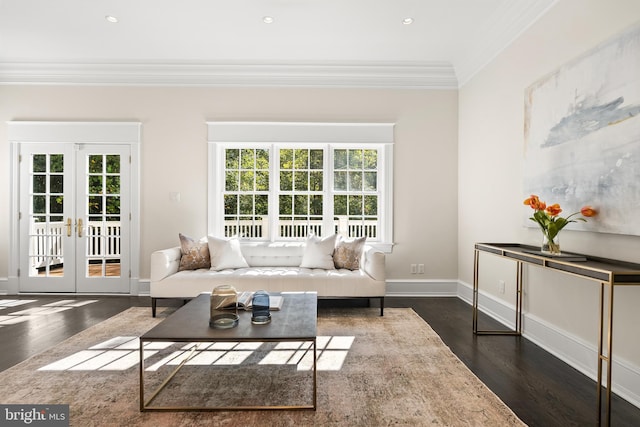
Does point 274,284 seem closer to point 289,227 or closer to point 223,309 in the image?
point 289,227

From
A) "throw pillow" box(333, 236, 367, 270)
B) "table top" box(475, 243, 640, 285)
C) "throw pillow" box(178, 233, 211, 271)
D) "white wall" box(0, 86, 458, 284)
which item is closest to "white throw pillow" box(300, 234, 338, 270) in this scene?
"throw pillow" box(333, 236, 367, 270)

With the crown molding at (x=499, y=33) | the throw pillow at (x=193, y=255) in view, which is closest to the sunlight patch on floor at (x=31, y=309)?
the throw pillow at (x=193, y=255)

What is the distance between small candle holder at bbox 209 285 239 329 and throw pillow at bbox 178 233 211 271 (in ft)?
6.34

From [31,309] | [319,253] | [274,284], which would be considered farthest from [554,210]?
[31,309]

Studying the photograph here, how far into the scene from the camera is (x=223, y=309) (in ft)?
8.83

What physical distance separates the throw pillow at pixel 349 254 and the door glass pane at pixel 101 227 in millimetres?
3044

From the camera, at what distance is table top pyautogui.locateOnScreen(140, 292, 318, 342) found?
2.17 metres

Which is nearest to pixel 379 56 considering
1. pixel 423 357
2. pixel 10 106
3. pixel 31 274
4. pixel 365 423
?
pixel 423 357

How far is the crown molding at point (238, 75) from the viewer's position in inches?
201

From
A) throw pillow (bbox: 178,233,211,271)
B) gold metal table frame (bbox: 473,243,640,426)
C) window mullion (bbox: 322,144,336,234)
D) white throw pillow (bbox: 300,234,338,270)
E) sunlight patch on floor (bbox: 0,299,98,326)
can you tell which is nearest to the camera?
gold metal table frame (bbox: 473,243,640,426)

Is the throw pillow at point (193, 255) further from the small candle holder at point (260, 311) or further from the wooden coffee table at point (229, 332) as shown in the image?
the small candle holder at point (260, 311)

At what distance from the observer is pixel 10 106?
17.1 feet

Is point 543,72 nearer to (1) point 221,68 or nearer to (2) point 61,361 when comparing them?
(1) point 221,68

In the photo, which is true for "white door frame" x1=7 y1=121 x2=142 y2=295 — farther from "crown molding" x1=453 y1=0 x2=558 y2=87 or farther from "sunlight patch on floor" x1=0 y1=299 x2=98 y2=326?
"crown molding" x1=453 y1=0 x2=558 y2=87
